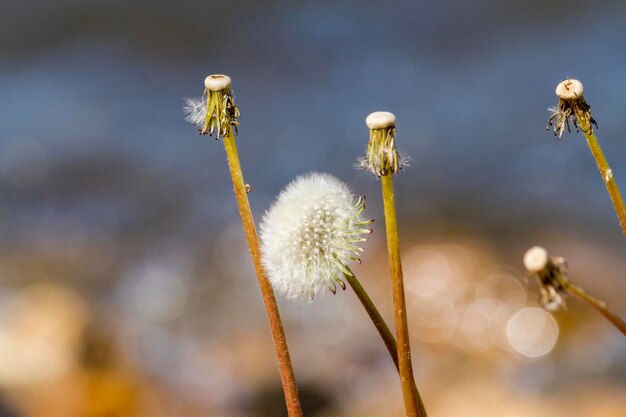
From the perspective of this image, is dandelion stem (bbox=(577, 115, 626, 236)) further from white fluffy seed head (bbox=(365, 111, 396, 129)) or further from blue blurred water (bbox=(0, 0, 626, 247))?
blue blurred water (bbox=(0, 0, 626, 247))

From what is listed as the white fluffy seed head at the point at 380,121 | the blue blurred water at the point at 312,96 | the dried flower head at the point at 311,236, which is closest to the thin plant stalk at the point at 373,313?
the dried flower head at the point at 311,236

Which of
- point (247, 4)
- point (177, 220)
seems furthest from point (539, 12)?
point (177, 220)

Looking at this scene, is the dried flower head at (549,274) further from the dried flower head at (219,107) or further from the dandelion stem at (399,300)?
the dried flower head at (219,107)

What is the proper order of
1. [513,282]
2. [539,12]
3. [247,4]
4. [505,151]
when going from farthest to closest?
[247,4] → [539,12] → [505,151] → [513,282]

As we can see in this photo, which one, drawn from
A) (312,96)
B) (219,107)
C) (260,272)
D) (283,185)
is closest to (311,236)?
(260,272)

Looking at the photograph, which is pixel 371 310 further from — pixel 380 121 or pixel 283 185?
pixel 283 185

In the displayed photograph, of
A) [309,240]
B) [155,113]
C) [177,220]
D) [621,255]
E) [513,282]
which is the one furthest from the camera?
[155,113]

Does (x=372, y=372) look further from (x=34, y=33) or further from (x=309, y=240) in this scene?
(x=34, y=33)
